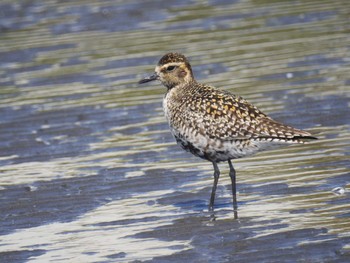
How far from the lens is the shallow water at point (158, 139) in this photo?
429 inches

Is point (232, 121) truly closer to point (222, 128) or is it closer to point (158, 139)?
point (222, 128)

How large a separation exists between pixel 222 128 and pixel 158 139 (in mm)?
3766

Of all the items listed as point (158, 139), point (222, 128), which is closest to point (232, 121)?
point (222, 128)

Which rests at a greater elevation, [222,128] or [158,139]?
[222,128]

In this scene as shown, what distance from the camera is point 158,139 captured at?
15.4m

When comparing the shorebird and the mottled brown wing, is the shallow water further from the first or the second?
the mottled brown wing

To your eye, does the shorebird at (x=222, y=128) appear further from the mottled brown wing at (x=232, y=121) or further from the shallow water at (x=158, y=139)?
the shallow water at (x=158, y=139)

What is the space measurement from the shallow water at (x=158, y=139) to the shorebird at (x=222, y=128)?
66 cm

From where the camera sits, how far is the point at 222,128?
11758 millimetres

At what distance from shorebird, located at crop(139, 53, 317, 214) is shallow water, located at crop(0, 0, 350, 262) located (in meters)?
0.66

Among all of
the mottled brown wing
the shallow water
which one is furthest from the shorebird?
the shallow water

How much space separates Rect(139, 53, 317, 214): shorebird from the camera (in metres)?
11.6

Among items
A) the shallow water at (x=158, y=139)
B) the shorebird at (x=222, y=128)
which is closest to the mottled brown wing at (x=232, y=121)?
the shorebird at (x=222, y=128)

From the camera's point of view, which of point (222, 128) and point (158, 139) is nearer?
point (222, 128)
